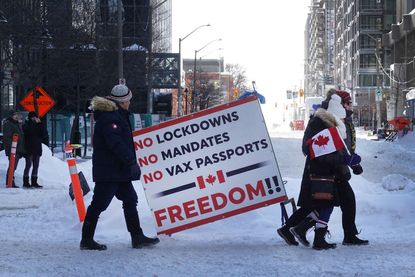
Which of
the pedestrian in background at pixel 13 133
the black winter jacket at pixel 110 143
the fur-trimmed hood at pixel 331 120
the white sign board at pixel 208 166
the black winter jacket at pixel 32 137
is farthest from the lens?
the pedestrian in background at pixel 13 133

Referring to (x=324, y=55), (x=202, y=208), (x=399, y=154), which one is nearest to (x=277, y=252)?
(x=202, y=208)

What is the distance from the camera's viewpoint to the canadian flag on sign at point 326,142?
299 inches

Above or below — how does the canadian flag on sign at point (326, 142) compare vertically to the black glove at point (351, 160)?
above

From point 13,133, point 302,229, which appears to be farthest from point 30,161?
point 302,229

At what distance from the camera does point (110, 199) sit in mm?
7738

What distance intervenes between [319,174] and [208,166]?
4.36 feet

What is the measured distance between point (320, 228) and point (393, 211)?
84.9 inches

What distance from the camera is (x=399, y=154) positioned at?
3058cm

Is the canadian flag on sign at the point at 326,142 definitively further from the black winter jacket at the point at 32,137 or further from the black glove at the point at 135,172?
the black winter jacket at the point at 32,137

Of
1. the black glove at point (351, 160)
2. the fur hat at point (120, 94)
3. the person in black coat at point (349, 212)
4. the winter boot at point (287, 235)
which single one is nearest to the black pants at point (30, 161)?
the fur hat at point (120, 94)

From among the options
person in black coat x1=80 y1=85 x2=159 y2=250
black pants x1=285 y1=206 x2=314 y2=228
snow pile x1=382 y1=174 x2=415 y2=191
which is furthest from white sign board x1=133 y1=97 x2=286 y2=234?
snow pile x1=382 y1=174 x2=415 y2=191

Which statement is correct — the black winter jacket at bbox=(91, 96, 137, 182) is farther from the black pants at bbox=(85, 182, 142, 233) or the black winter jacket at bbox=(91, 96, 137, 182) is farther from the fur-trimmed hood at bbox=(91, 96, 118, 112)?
the black pants at bbox=(85, 182, 142, 233)

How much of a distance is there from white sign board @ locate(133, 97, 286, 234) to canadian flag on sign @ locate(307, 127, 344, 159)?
29.5 inches

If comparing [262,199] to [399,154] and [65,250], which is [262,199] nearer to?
[65,250]
